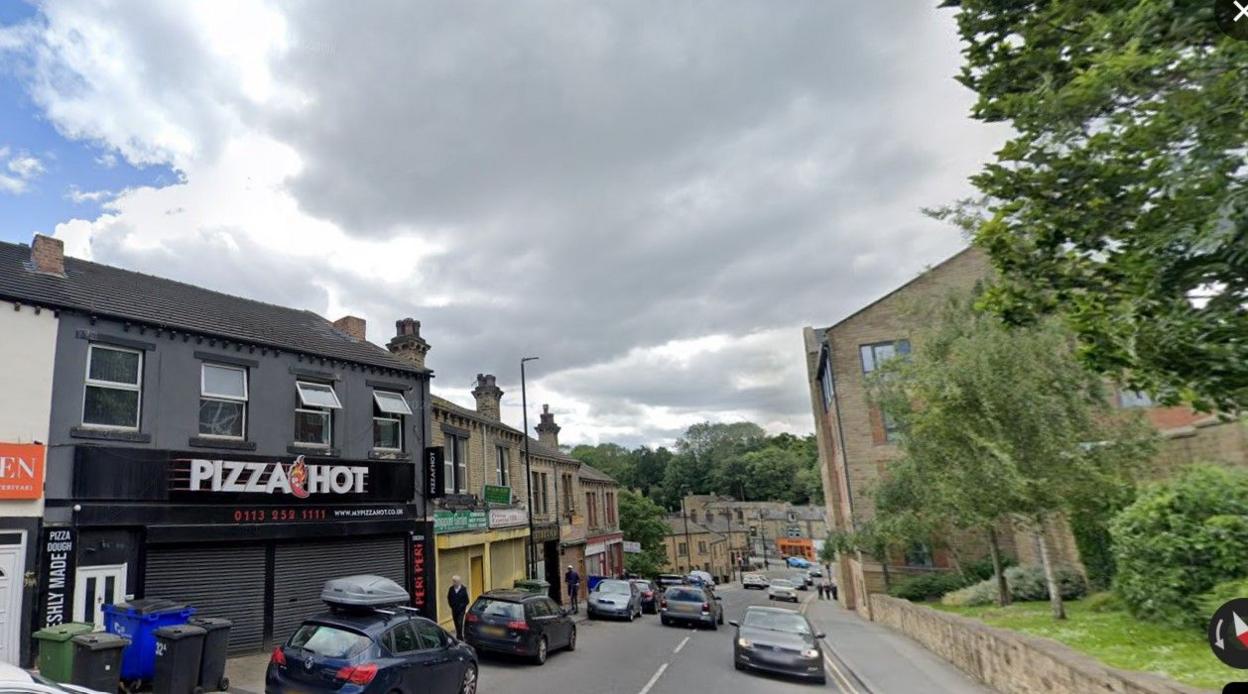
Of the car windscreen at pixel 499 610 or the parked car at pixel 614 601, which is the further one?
the parked car at pixel 614 601

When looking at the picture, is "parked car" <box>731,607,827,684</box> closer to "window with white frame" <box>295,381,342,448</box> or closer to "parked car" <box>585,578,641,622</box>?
"parked car" <box>585,578,641,622</box>

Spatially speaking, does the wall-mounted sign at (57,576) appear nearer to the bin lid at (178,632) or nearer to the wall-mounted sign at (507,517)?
the bin lid at (178,632)

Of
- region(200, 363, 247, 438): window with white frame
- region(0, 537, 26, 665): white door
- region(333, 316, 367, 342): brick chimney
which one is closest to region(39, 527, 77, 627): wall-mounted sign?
region(0, 537, 26, 665): white door

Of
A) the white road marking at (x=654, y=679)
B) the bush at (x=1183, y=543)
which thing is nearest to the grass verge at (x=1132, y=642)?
the bush at (x=1183, y=543)

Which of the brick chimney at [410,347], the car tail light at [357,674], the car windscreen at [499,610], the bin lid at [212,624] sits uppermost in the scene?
the brick chimney at [410,347]

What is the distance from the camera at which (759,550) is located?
103562 millimetres

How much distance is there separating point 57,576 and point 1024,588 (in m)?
→ 21.7

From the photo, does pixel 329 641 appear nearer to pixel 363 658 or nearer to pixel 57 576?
pixel 363 658

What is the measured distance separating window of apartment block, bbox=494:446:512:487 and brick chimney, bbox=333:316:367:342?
21.0ft

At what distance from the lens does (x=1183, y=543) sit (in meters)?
9.07

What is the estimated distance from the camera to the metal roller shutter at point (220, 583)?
12039 mm

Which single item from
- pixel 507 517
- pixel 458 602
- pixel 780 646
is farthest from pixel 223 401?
pixel 780 646

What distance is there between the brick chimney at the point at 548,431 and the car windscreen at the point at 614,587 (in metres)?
11.3

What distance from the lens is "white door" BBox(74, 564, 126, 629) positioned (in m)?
10.8
